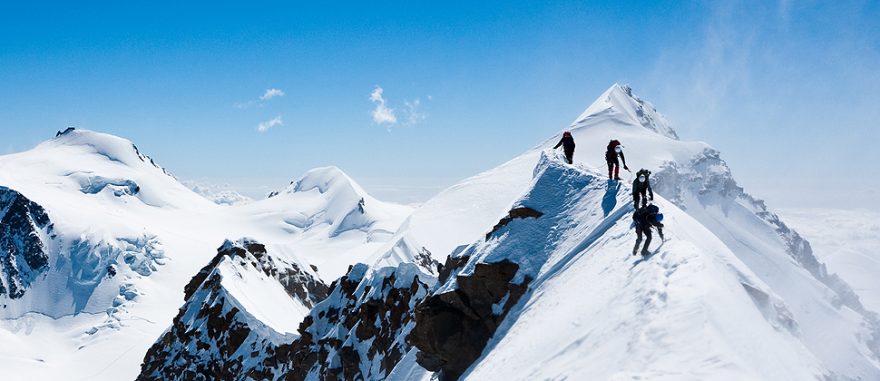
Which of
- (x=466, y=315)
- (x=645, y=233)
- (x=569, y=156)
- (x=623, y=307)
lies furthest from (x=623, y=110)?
(x=623, y=307)

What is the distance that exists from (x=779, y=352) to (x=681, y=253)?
447 centimetres

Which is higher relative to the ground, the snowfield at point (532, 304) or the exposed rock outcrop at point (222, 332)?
the snowfield at point (532, 304)

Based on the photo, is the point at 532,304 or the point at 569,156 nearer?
the point at 532,304

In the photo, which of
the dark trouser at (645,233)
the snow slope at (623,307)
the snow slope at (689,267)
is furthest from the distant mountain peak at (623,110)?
the dark trouser at (645,233)

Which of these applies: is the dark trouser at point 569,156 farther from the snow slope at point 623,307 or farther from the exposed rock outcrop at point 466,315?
the exposed rock outcrop at point 466,315

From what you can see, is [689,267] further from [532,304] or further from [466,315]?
[466,315]

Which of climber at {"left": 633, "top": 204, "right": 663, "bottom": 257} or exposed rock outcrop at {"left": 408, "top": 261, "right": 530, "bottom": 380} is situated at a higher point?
climber at {"left": 633, "top": 204, "right": 663, "bottom": 257}

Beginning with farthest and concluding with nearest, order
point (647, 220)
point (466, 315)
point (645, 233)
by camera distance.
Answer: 1. point (466, 315)
2. point (645, 233)
3. point (647, 220)

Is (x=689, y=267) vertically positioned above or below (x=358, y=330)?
above

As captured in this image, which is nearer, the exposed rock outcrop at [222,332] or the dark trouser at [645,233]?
the dark trouser at [645,233]

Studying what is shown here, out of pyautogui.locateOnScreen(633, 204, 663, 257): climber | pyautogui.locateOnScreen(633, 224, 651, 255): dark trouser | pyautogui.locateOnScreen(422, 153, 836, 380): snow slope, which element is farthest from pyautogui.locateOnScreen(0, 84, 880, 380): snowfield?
pyautogui.locateOnScreen(633, 204, 663, 257): climber

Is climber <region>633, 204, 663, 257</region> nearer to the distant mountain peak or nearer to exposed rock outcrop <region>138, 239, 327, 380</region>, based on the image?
exposed rock outcrop <region>138, 239, 327, 380</region>

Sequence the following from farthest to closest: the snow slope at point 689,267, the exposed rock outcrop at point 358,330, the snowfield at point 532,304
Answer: the exposed rock outcrop at point 358,330 < the snowfield at point 532,304 < the snow slope at point 689,267

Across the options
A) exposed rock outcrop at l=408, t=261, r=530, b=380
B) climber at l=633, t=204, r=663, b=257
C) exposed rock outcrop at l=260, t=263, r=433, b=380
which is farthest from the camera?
exposed rock outcrop at l=260, t=263, r=433, b=380
